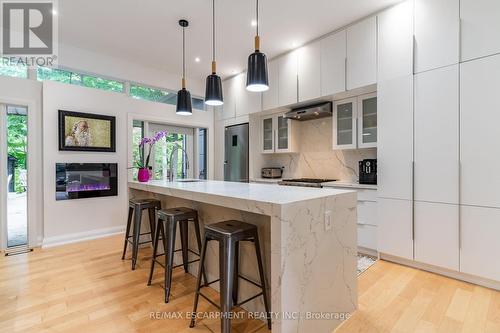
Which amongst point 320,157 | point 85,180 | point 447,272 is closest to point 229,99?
point 320,157

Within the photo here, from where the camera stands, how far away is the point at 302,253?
1.54m

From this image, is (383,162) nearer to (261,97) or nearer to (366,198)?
(366,198)

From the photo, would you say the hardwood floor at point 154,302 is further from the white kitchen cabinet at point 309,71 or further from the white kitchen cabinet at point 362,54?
the white kitchen cabinet at point 309,71

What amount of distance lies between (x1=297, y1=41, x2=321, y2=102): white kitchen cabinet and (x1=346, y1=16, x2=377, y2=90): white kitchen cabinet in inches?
18.3

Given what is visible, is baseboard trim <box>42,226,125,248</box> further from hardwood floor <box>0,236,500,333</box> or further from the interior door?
the interior door

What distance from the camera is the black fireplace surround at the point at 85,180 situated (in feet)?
12.5

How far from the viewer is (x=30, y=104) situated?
3.55 m

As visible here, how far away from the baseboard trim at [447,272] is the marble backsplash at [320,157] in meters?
1.24

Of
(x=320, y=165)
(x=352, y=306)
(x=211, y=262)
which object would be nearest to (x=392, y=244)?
(x=352, y=306)

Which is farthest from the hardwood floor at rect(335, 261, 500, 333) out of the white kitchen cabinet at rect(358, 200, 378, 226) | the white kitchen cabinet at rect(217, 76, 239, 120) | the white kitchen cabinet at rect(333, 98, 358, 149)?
the white kitchen cabinet at rect(217, 76, 239, 120)

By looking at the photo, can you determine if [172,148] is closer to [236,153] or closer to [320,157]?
[236,153]

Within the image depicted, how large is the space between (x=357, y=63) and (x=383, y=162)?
1.31m

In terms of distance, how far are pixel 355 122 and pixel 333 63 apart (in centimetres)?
87
